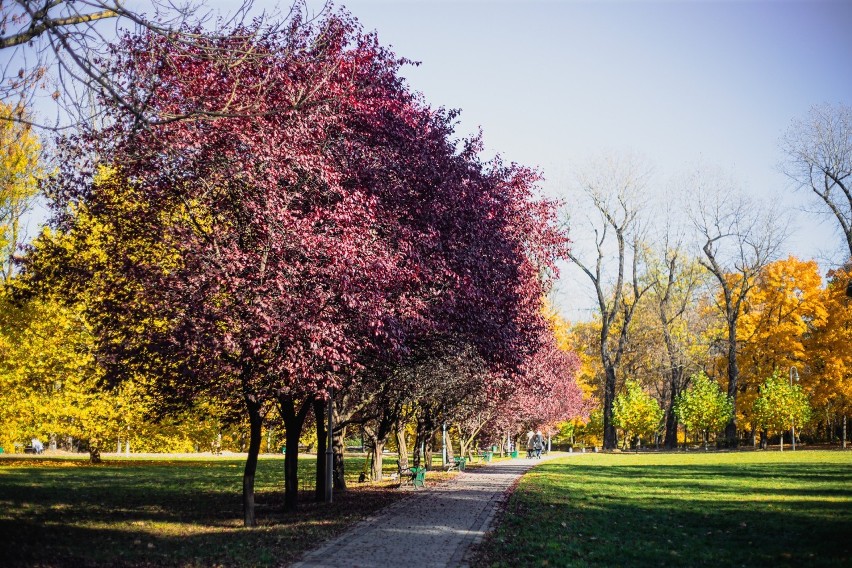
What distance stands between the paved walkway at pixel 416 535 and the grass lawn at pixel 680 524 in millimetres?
499

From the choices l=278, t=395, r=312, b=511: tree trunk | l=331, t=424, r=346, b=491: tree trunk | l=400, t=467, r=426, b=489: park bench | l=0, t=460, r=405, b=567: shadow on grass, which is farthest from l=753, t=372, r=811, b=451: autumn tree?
l=278, t=395, r=312, b=511: tree trunk

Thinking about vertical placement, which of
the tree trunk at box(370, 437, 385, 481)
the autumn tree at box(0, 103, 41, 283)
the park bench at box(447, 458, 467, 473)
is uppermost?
the autumn tree at box(0, 103, 41, 283)

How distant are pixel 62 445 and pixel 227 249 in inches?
1818

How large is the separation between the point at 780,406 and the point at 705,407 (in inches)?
185

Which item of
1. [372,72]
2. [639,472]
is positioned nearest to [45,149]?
[372,72]

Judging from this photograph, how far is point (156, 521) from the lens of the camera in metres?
13.7

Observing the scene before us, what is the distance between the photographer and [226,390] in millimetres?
13125

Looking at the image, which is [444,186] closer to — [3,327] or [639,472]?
[639,472]

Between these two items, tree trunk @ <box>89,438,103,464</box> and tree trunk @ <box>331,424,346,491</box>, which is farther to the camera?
tree trunk @ <box>89,438,103,464</box>

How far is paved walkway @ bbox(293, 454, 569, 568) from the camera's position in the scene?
9.52m

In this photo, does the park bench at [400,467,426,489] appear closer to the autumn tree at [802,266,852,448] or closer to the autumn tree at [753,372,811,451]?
the autumn tree at [753,372,811,451]

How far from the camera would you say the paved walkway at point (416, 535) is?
31.2 feet

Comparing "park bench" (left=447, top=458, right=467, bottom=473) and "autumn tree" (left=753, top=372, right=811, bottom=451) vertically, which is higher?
"autumn tree" (left=753, top=372, right=811, bottom=451)

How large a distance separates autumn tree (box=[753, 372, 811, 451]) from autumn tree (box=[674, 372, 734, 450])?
204cm
